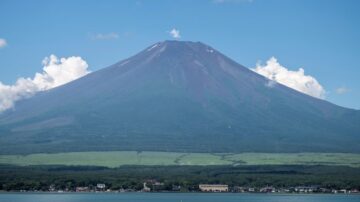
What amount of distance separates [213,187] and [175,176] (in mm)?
4395

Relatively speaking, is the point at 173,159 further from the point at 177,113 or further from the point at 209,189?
the point at 177,113

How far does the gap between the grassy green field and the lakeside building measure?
11883 millimetres

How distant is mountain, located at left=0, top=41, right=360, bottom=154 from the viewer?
9894cm

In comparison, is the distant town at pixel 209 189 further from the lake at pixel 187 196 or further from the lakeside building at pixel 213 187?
the lake at pixel 187 196

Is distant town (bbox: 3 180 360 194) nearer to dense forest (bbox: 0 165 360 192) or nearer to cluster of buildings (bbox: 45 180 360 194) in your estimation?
cluster of buildings (bbox: 45 180 360 194)

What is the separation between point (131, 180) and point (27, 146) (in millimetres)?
27947

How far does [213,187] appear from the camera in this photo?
7156 cm

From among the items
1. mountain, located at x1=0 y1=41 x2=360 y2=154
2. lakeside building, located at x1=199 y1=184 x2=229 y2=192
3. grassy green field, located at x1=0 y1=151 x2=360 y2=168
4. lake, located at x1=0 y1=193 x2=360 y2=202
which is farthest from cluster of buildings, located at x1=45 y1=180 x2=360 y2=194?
mountain, located at x1=0 y1=41 x2=360 y2=154

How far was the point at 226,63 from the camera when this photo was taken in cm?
13700

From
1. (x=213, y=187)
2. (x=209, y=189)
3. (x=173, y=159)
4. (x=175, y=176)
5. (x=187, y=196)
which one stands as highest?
(x=173, y=159)

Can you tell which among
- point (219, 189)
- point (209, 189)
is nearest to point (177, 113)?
point (219, 189)

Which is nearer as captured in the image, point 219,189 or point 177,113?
point 219,189

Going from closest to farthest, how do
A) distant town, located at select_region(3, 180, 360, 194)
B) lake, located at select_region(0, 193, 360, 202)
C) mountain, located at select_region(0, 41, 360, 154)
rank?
lake, located at select_region(0, 193, 360, 202)
distant town, located at select_region(3, 180, 360, 194)
mountain, located at select_region(0, 41, 360, 154)

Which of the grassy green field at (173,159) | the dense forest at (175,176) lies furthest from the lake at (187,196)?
the grassy green field at (173,159)
